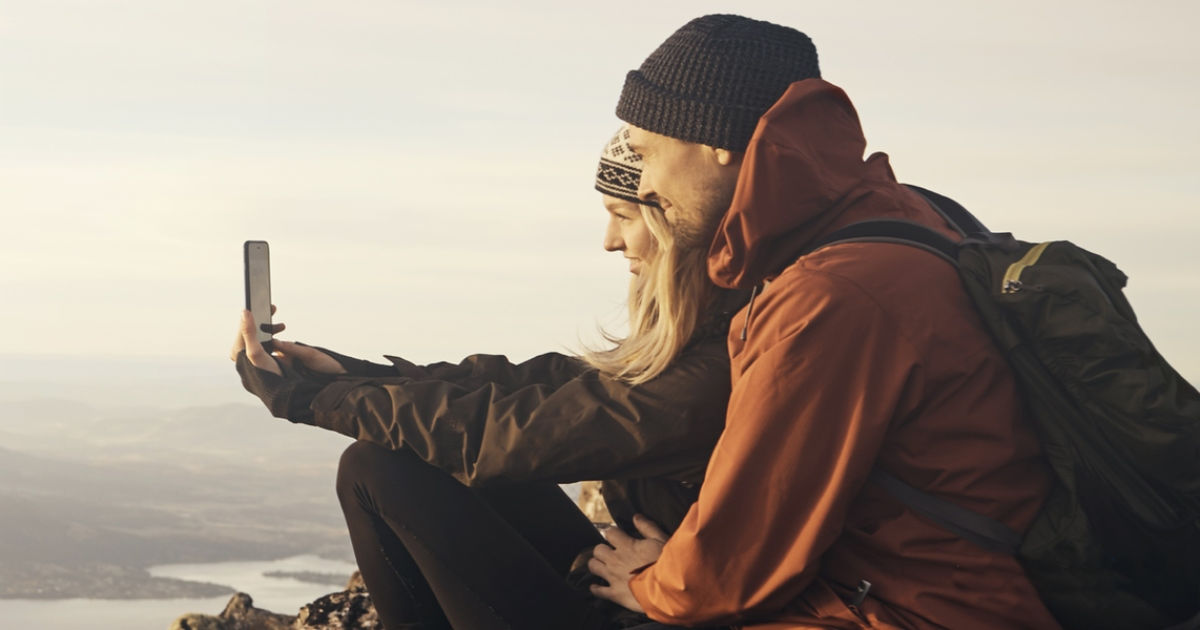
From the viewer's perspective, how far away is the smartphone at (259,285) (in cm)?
522

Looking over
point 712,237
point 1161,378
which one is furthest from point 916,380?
point 712,237

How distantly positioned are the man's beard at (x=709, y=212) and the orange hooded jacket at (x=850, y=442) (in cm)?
48

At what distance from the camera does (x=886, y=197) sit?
11.7ft

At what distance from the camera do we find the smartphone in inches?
205

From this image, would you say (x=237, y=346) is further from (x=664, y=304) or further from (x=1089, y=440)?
(x=1089, y=440)

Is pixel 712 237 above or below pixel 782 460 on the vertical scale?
above

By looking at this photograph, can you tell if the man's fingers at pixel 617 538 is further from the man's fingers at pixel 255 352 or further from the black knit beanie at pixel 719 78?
the man's fingers at pixel 255 352

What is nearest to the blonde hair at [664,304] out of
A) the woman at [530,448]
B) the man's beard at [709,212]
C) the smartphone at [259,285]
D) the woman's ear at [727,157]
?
the woman at [530,448]

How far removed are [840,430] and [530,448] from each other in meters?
1.16

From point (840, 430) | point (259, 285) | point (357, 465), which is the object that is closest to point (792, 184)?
point (840, 430)

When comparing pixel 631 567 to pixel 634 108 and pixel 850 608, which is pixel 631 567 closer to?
pixel 850 608

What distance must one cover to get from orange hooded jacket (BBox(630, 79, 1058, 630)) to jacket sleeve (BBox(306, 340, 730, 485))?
54 centimetres

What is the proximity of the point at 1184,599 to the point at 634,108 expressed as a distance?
7.01 ft

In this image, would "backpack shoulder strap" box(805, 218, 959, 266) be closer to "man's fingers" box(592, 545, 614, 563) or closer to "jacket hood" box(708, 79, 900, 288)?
"jacket hood" box(708, 79, 900, 288)
